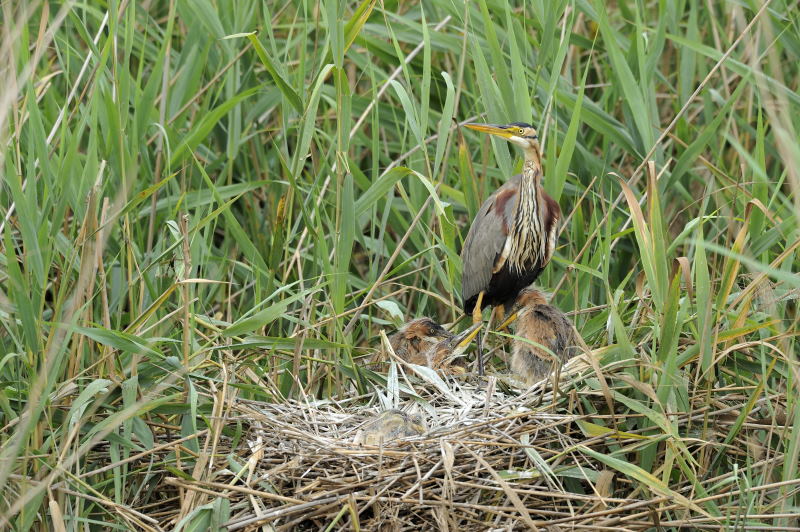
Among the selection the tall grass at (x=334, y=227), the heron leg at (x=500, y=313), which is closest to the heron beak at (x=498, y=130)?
the tall grass at (x=334, y=227)

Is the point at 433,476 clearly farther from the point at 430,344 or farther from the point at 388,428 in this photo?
the point at 430,344

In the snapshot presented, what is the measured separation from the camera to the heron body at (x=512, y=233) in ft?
13.5

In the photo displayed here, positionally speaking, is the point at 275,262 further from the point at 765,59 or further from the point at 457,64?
the point at 765,59

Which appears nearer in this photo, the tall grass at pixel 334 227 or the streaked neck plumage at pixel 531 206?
the tall grass at pixel 334 227

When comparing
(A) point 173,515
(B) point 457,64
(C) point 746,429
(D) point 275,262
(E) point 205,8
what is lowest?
(A) point 173,515

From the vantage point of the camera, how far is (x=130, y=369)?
135 inches

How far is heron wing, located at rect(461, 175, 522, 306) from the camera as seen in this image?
4.16 meters

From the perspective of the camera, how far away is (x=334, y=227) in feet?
13.3

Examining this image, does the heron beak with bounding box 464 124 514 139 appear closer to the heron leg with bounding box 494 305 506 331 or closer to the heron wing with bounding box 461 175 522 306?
the heron wing with bounding box 461 175 522 306

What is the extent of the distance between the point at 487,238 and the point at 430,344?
459 mm

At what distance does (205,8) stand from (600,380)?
215 centimetres

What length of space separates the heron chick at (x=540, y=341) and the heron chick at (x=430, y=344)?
0.74ft

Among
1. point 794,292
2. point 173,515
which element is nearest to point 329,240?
point 173,515

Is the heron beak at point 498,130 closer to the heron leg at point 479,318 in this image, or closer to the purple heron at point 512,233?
the purple heron at point 512,233
